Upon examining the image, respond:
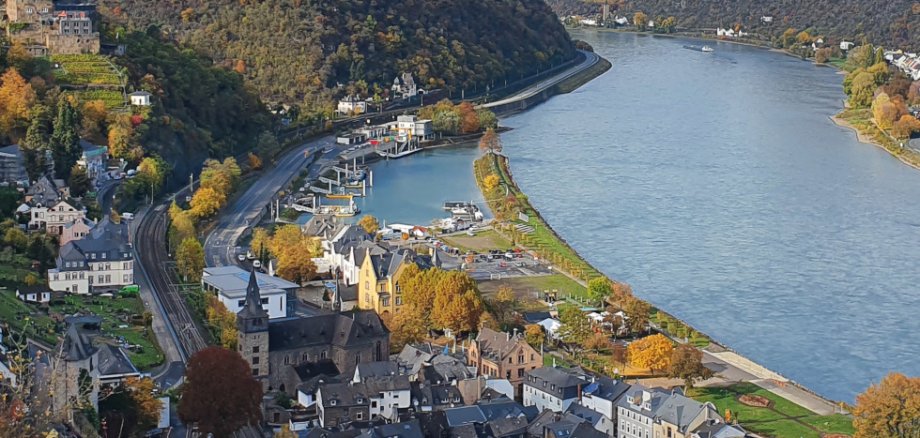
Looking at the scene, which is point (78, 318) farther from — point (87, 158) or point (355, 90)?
point (355, 90)

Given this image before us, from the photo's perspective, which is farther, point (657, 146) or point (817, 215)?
point (657, 146)

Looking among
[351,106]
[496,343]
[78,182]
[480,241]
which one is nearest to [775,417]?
[496,343]

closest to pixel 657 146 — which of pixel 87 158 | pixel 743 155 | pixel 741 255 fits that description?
pixel 743 155

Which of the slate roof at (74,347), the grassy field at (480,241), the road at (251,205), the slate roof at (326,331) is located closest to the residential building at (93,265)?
the road at (251,205)

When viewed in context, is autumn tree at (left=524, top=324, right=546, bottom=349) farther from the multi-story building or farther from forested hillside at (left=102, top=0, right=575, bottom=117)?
forested hillside at (left=102, top=0, right=575, bottom=117)

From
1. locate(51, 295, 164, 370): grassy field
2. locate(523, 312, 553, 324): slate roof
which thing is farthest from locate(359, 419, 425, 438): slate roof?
locate(523, 312, 553, 324): slate roof

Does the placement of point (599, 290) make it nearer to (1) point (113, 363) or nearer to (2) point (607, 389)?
(2) point (607, 389)
